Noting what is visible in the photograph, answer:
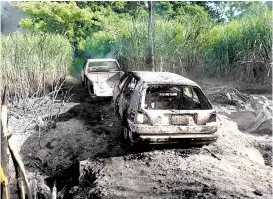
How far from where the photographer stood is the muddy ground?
14.4 feet

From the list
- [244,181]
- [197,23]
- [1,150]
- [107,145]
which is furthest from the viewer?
[197,23]

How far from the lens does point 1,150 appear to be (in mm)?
2740

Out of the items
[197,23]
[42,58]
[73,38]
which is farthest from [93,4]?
[42,58]

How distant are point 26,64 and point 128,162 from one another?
468cm

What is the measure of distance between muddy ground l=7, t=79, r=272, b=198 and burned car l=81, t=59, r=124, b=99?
2.23m

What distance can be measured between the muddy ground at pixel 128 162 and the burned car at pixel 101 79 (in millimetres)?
2232

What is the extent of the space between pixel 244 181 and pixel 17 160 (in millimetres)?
3273

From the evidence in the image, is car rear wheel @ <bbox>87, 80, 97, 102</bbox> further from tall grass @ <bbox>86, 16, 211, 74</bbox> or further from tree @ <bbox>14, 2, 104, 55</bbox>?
tree @ <bbox>14, 2, 104, 55</bbox>

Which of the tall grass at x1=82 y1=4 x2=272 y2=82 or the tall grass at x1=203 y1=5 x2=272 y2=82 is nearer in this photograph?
the tall grass at x1=203 y1=5 x2=272 y2=82

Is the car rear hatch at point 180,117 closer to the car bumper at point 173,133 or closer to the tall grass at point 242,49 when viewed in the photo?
the car bumper at point 173,133

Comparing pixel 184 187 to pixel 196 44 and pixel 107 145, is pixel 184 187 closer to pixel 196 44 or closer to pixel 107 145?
pixel 107 145

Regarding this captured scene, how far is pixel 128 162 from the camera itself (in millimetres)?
5219

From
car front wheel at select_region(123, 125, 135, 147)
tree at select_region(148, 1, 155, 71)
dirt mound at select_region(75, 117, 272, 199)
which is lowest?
dirt mound at select_region(75, 117, 272, 199)

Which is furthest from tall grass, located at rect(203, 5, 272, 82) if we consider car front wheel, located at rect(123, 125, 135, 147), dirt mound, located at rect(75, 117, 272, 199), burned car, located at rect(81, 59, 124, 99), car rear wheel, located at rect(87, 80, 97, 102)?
car front wheel, located at rect(123, 125, 135, 147)
